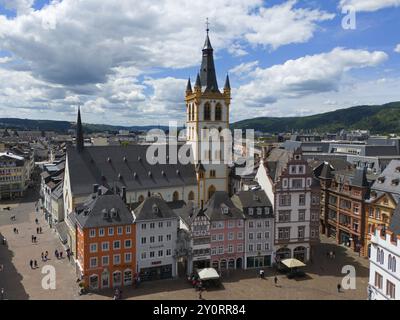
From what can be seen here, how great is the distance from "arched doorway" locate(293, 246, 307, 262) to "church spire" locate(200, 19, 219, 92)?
118ft

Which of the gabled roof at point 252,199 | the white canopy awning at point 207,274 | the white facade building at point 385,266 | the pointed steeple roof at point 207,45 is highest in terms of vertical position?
the pointed steeple roof at point 207,45

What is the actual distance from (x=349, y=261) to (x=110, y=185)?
4302cm

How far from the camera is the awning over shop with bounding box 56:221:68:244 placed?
61.3 m

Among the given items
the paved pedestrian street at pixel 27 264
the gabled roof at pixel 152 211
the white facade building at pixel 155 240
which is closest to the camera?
the paved pedestrian street at pixel 27 264

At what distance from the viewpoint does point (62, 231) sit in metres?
63.6

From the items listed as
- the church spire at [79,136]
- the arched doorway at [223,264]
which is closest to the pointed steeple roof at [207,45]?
the church spire at [79,136]

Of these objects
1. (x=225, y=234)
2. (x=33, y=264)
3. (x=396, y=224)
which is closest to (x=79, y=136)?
(x=33, y=264)

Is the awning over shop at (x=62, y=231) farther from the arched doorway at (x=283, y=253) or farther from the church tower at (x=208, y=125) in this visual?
the arched doorway at (x=283, y=253)

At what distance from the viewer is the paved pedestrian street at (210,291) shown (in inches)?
1763

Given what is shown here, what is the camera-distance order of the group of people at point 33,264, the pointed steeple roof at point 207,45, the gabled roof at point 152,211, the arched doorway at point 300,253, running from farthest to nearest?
the pointed steeple roof at point 207,45, the arched doorway at point 300,253, the group of people at point 33,264, the gabled roof at point 152,211

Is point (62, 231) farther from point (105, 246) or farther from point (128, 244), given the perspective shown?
point (128, 244)
